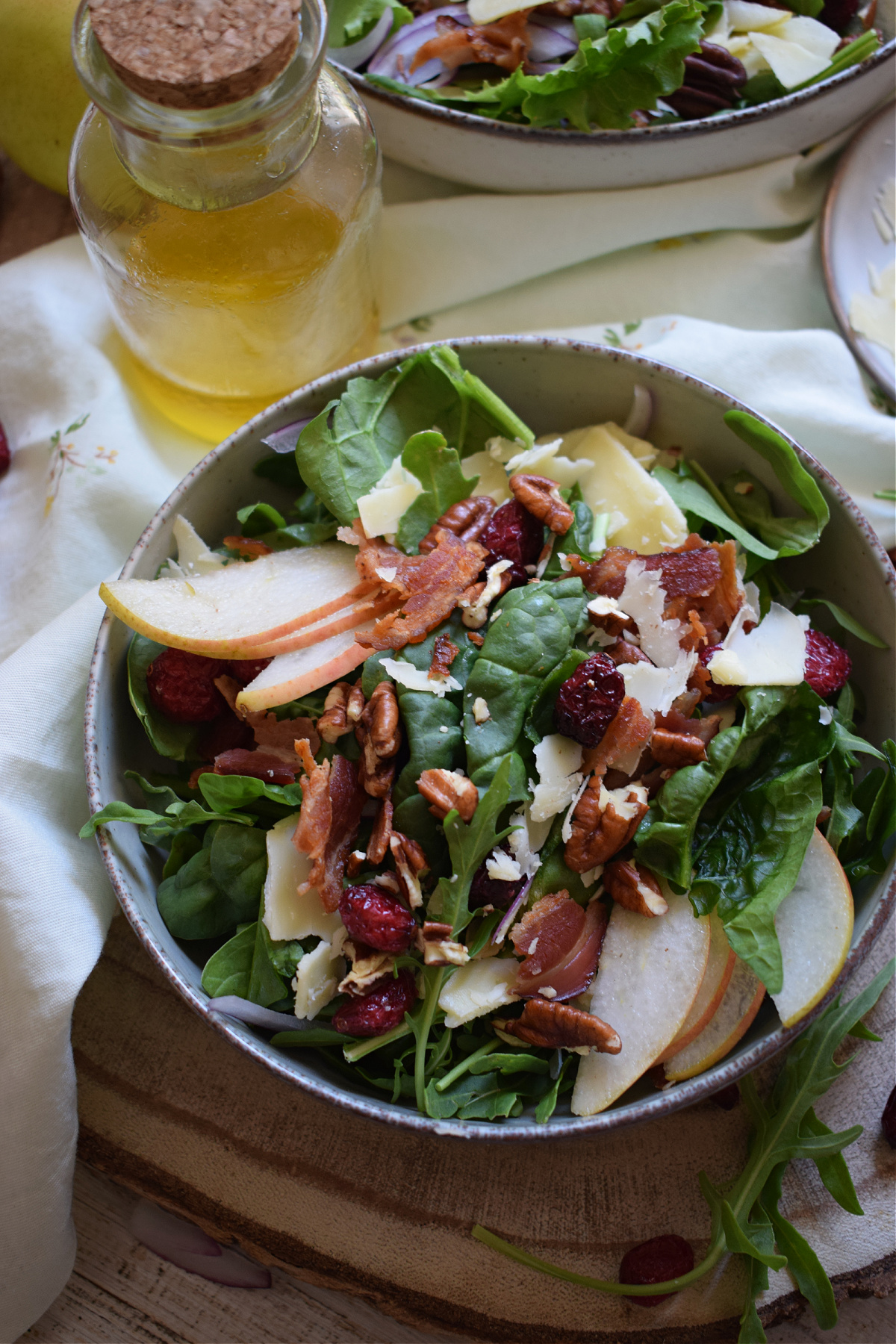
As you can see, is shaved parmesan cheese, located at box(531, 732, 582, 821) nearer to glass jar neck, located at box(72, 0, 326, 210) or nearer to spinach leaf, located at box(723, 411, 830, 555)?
spinach leaf, located at box(723, 411, 830, 555)

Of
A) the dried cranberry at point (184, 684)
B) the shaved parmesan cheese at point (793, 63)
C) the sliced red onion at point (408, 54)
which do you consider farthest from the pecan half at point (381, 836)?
the shaved parmesan cheese at point (793, 63)

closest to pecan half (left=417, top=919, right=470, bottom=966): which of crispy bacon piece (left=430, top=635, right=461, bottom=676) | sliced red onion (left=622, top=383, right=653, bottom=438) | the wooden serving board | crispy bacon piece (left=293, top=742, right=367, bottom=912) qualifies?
crispy bacon piece (left=293, top=742, right=367, bottom=912)

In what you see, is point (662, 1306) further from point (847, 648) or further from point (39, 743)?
point (39, 743)

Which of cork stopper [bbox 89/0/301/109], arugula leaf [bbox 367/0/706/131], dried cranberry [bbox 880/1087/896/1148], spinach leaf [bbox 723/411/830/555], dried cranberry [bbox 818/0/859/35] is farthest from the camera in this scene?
dried cranberry [bbox 818/0/859/35]

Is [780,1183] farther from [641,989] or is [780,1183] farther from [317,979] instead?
[317,979]

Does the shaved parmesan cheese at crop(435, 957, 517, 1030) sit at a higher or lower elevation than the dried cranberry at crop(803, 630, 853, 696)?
lower

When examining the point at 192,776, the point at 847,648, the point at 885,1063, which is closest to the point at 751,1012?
the point at 885,1063
